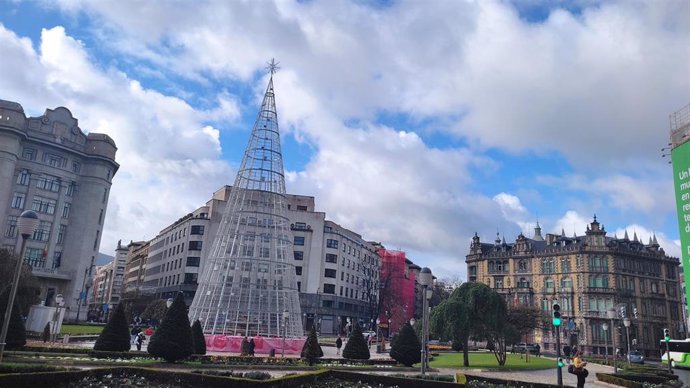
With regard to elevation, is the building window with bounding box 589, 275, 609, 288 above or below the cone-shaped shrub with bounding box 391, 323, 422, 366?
above

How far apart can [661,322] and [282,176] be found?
72329 mm

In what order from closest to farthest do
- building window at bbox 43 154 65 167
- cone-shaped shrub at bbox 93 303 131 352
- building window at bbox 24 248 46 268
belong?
cone-shaped shrub at bbox 93 303 131 352, building window at bbox 24 248 46 268, building window at bbox 43 154 65 167

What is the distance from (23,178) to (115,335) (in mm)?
54345

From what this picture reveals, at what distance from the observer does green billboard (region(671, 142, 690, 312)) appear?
3900cm

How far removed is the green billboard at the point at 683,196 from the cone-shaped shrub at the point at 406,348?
869 inches

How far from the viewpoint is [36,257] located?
232 ft

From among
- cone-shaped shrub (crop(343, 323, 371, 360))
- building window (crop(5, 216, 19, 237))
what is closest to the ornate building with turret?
cone-shaped shrub (crop(343, 323, 371, 360))

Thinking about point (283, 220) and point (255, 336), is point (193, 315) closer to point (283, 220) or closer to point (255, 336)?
point (255, 336)

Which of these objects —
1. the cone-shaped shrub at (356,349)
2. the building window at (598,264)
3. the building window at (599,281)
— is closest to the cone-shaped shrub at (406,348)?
the cone-shaped shrub at (356,349)

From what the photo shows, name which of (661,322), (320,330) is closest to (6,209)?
(320,330)

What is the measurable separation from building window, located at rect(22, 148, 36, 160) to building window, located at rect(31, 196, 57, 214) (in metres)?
5.62

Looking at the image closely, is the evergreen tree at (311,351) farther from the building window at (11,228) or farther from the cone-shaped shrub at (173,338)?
the building window at (11,228)

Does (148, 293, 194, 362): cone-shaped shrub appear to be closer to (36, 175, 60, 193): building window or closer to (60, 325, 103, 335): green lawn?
(60, 325, 103, 335): green lawn

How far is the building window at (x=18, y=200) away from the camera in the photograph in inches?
2736
